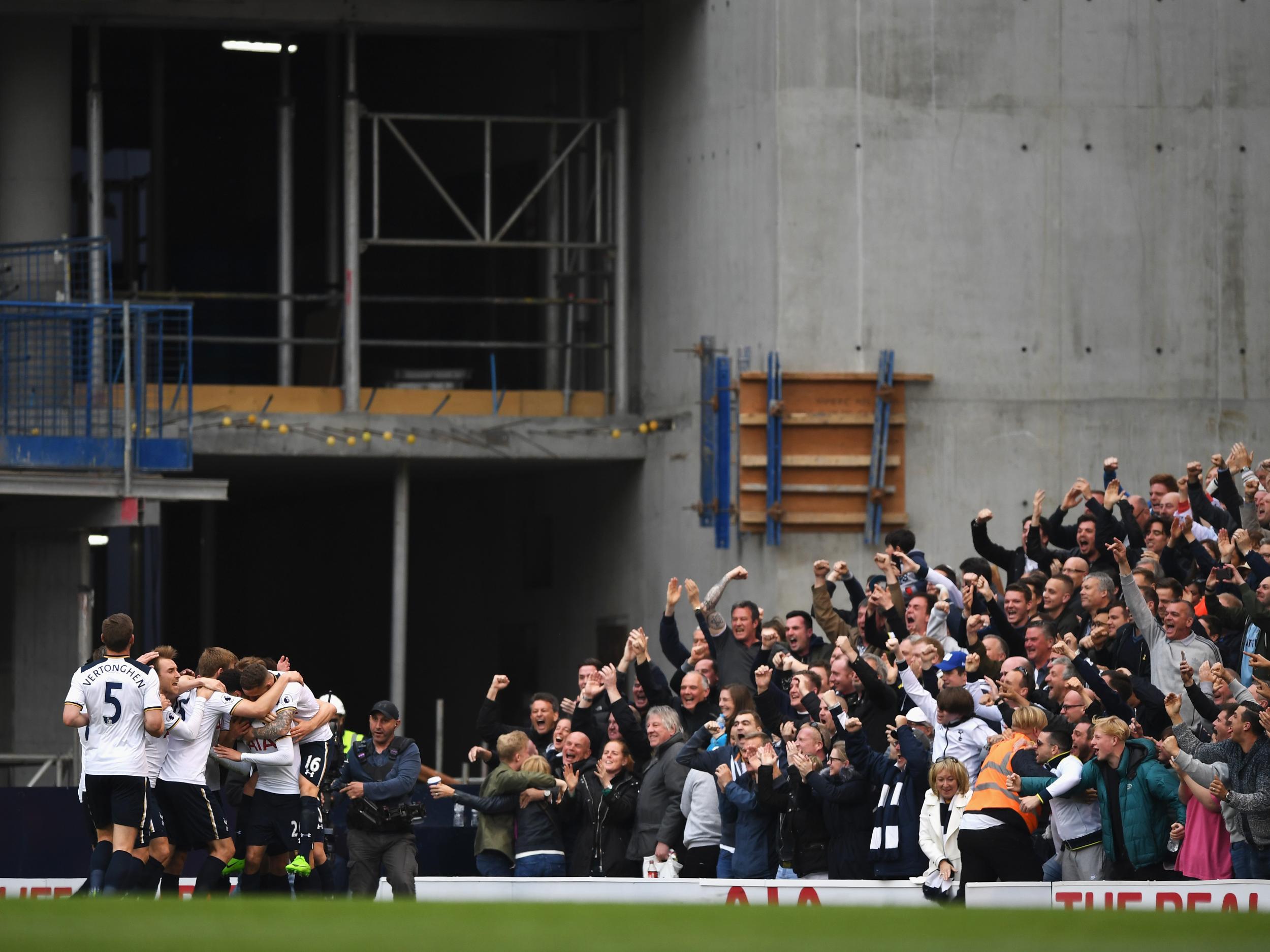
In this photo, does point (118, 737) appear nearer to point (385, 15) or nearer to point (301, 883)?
point (301, 883)

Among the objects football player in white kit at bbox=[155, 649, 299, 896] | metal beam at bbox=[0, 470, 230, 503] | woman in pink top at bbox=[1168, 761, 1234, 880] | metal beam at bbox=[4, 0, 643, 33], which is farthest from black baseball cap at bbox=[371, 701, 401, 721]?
metal beam at bbox=[4, 0, 643, 33]

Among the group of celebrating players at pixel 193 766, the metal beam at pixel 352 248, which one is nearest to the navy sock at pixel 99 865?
the group of celebrating players at pixel 193 766

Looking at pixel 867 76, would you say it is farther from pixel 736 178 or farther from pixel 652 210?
pixel 652 210

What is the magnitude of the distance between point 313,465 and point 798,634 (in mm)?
10508

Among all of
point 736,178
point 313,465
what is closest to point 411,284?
point 313,465

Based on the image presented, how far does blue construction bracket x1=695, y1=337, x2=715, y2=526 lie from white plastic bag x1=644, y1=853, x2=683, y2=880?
7087 mm

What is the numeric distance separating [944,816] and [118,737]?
5.06 metres

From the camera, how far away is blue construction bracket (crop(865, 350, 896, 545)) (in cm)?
2036

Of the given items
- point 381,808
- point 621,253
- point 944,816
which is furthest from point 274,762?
point 621,253

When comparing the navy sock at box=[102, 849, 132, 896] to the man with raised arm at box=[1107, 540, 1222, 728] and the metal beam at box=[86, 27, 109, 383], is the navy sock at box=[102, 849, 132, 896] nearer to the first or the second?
the man with raised arm at box=[1107, 540, 1222, 728]

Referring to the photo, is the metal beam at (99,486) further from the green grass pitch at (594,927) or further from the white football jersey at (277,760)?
the green grass pitch at (594,927)

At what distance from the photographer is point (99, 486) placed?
19344mm

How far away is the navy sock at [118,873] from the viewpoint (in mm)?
12766

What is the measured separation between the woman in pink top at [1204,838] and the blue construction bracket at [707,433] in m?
9.70
